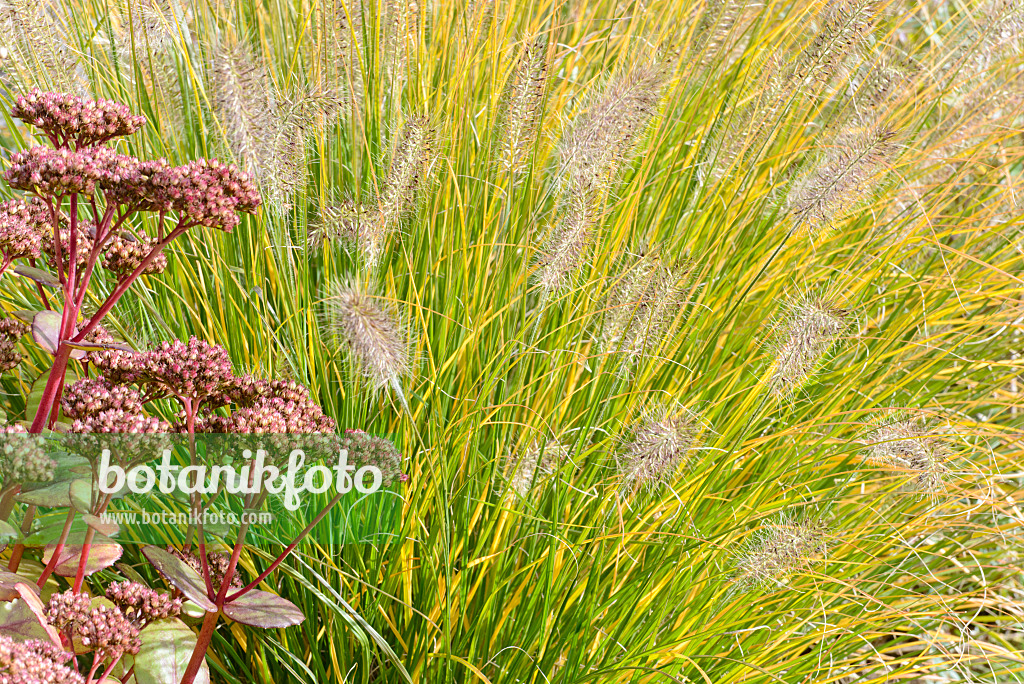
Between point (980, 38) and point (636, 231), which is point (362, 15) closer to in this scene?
point (636, 231)

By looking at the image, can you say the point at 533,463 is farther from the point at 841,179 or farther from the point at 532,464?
the point at 841,179

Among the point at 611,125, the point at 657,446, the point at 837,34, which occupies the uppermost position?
the point at 837,34

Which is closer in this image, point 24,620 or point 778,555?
point 24,620

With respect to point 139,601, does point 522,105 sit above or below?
above

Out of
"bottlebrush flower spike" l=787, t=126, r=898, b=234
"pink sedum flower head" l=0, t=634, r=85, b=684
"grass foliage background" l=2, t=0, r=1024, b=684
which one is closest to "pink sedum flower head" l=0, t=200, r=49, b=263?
"grass foliage background" l=2, t=0, r=1024, b=684

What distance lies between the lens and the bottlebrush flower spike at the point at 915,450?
1624 millimetres

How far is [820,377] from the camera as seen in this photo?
2037 mm

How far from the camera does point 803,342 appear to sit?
1582mm

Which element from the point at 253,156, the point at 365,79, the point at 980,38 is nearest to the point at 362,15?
the point at 365,79

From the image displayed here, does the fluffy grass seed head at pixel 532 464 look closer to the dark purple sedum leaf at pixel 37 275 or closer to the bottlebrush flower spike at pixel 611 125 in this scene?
the bottlebrush flower spike at pixel 611 125

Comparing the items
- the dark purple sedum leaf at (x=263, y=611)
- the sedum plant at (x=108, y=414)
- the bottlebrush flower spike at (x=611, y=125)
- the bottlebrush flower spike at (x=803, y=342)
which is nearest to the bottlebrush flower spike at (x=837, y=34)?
the bottlebrush flower spike at (x=611, y=125)

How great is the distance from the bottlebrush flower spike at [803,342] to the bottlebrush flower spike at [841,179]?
0.19 meters

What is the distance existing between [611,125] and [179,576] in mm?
1171

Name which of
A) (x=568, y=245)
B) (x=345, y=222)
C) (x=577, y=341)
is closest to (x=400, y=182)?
(x=345, y=222)
